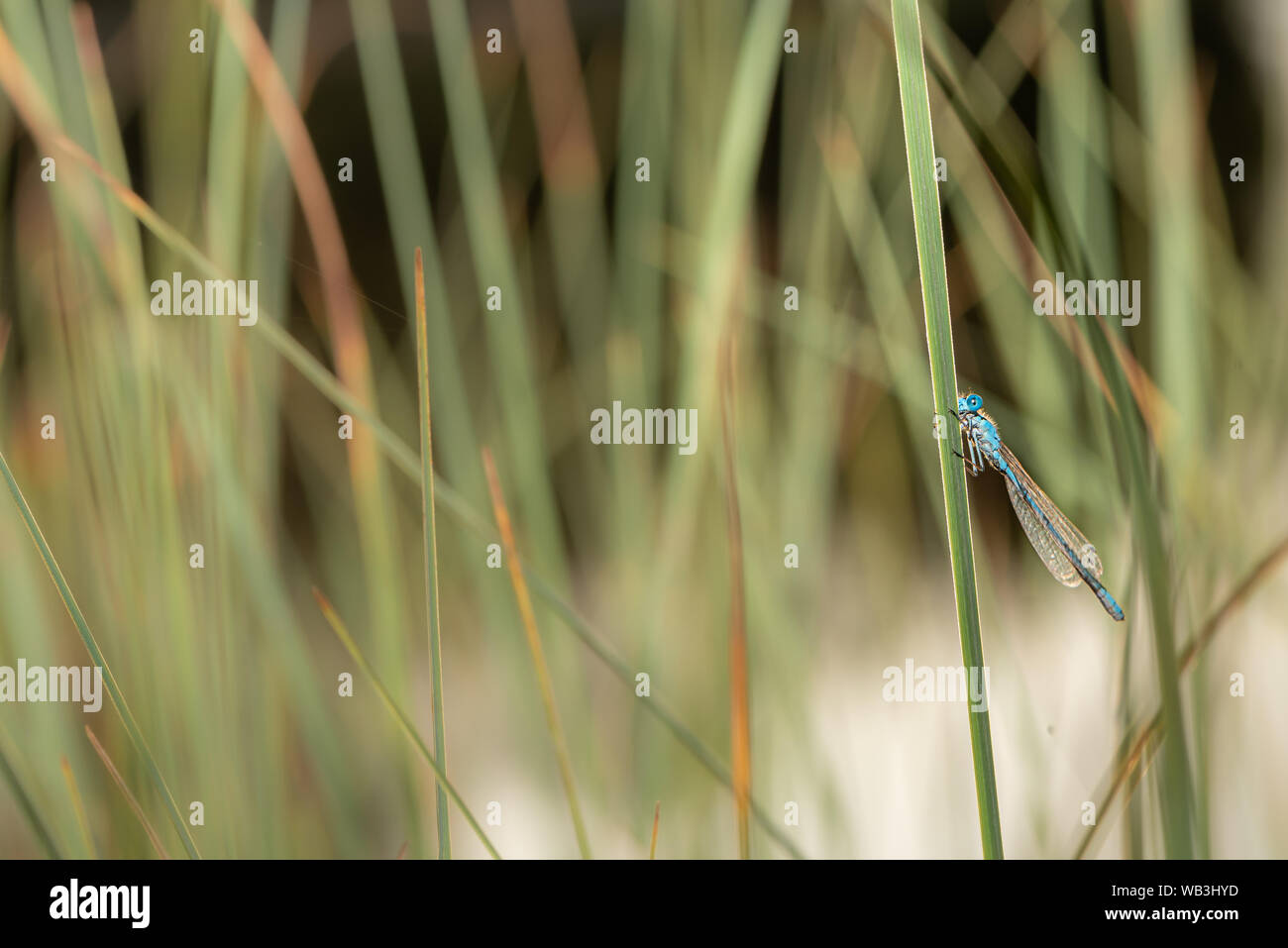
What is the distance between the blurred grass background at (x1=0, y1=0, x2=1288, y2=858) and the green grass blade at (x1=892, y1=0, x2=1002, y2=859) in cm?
16

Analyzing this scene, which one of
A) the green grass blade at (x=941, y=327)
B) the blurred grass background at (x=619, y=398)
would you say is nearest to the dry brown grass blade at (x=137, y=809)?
the blurred grass background at (x=619, y=398)

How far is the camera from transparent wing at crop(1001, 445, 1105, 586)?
0.47 metres

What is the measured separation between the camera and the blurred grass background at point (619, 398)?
467mm

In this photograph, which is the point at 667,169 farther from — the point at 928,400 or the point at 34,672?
the point at 34,672

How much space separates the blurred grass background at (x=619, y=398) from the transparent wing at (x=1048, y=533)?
0.02 m

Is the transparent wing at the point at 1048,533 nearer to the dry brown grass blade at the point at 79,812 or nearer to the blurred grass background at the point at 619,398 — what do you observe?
the blurred grass background at the point at 619,398

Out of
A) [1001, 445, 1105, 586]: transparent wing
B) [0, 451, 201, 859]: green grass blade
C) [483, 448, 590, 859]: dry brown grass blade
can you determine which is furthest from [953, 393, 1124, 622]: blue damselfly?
[0, 451, 201, 859]: green grass blade

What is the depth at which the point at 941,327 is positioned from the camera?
0.29 metres

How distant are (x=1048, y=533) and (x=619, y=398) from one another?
305 mm

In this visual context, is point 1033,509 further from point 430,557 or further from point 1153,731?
point 430,557

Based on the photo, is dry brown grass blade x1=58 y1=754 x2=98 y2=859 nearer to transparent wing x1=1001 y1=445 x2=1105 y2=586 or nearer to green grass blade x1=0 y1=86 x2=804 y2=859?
green grass blade x1=0 y1=86 x2=804 y2=859

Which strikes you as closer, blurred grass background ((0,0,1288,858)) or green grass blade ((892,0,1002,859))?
green grass blade ((892,0,1002,859))

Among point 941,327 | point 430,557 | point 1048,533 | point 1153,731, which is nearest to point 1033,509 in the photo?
point 1048,533
